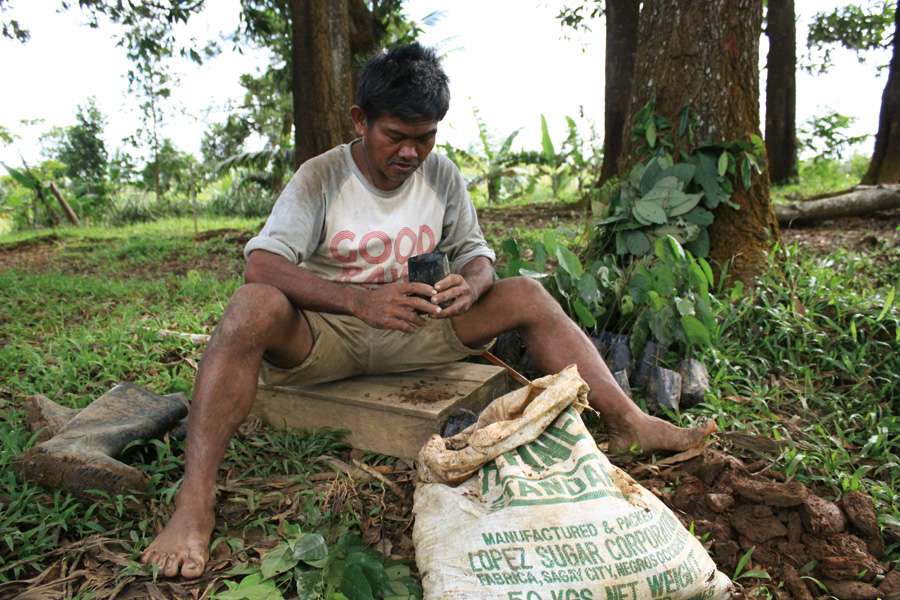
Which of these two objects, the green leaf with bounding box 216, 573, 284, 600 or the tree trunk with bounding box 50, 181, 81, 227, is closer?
the green leaf with bounding box 216, 573, 284, 600

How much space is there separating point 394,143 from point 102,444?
1.33 m

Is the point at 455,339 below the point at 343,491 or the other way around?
the other way around

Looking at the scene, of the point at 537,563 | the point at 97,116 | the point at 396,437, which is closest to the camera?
the point at 537,563

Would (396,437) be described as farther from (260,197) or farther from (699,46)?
(260,197)

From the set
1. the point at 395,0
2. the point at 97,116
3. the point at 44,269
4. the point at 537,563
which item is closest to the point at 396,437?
the point at 537,563

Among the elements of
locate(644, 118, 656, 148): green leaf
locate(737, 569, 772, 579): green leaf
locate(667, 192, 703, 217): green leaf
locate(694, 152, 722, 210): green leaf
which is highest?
locate(644, 118, 656, 148): green leaf

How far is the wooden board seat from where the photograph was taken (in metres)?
2.15

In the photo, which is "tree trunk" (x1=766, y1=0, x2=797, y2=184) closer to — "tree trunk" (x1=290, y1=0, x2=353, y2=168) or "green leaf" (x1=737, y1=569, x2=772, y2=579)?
"tree trunk" (x1=290, y1=0, x2=353, y2=168)

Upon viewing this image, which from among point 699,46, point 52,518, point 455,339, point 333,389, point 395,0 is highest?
point 395,0

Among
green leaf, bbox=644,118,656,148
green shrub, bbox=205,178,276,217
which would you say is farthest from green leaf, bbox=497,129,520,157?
green leaf, bbox=644,118,656,148

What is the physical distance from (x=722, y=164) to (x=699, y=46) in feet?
2.01

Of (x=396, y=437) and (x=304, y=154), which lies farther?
(x=304, y=154)

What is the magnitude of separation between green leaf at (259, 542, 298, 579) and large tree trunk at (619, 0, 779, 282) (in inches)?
99.8

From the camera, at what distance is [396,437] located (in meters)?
2.19
